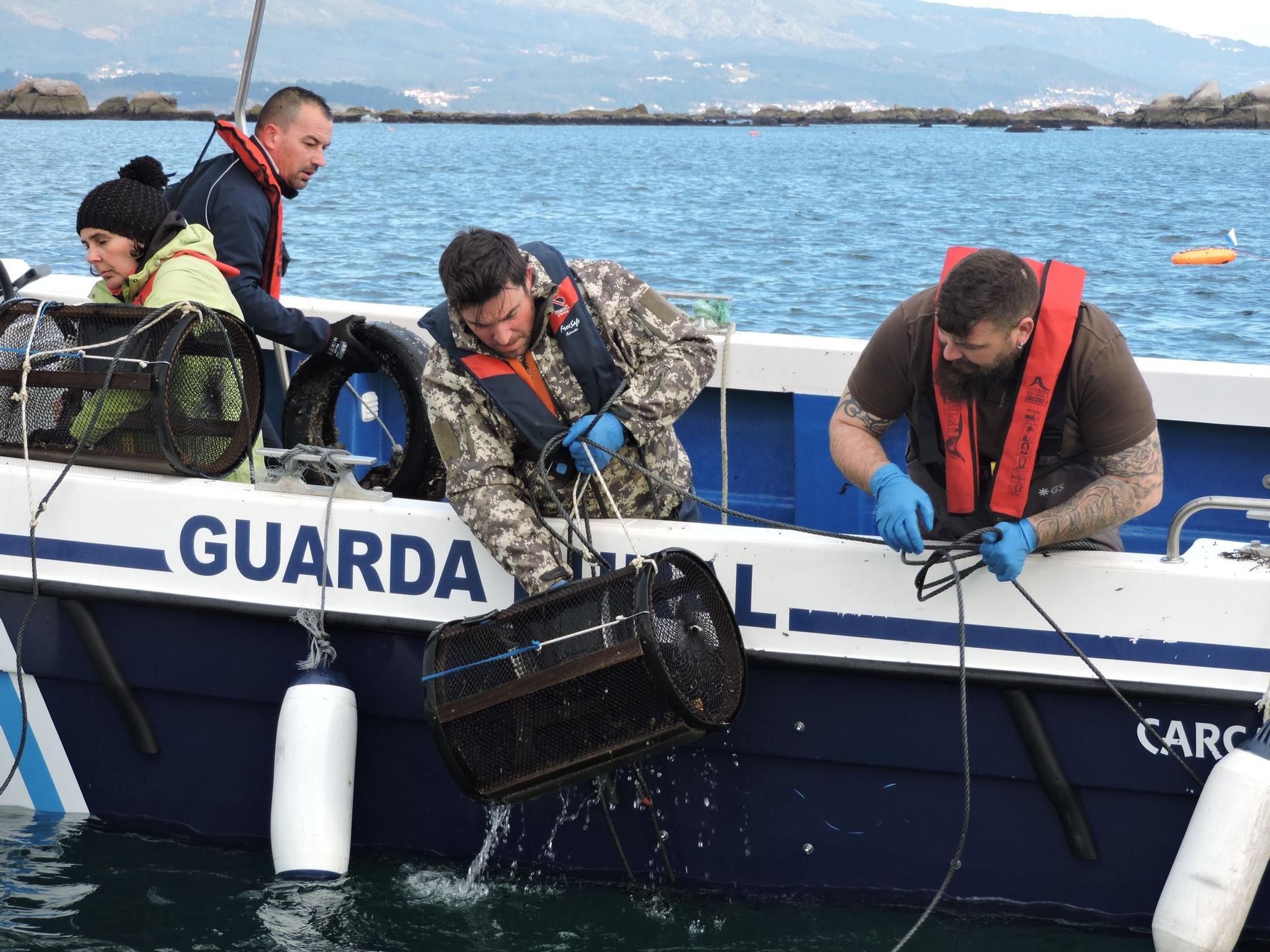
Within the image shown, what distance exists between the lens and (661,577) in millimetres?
3170

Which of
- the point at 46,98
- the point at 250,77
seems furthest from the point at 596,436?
the point at 46,98

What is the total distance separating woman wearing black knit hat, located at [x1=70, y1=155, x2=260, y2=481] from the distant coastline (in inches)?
3286

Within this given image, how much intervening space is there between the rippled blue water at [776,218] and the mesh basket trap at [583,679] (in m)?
11.2

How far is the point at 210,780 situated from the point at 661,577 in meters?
1.62

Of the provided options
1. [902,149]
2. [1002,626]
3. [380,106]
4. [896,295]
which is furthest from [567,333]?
[380,106]

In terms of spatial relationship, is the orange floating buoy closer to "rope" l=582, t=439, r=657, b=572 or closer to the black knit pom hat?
"rope" l=582, t=439, r=657, b=572

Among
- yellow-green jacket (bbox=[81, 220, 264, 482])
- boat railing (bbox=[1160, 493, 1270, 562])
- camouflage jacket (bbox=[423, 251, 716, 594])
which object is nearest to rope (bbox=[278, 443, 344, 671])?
yellow-green jacket (bbox=[81, 220, 264, 482])

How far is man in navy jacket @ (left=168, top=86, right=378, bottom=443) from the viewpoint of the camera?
4.29 meters

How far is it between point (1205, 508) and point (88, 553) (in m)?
2.91

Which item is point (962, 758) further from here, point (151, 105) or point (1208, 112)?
point (1208, 112)

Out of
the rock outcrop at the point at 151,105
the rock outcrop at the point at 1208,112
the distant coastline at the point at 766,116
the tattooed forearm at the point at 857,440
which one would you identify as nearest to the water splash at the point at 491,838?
the tattooed forearm at the point at 857,440

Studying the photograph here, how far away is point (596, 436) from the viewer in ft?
11.0

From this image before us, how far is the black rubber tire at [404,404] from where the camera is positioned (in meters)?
4.30

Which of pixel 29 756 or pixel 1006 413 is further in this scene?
pixel 29 756
